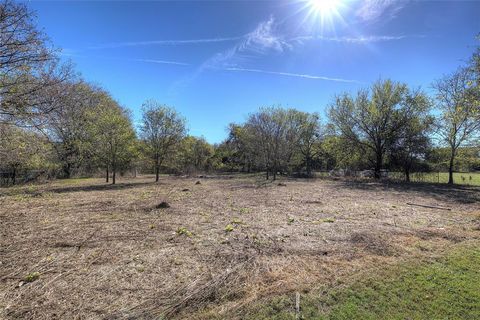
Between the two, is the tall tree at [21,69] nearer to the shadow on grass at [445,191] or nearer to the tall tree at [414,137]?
the shadow on grass at [445,191]

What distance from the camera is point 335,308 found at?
9.33 ft

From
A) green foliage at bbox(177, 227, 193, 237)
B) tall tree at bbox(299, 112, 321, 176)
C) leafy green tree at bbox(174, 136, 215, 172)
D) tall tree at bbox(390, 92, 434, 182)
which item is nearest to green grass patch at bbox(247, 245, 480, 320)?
green foliage at bbox(177, 227, 193, 237)

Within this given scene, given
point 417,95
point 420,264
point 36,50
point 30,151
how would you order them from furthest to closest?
1. point 417,95
2. point 30,151
3. point 36,50
4. point 420,264

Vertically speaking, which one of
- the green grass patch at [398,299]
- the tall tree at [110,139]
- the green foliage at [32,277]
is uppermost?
the tall tree at [110,139]

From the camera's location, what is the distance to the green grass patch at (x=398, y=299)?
2744 mm

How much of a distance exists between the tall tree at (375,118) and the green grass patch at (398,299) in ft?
74.9

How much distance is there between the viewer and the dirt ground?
9.99 ft

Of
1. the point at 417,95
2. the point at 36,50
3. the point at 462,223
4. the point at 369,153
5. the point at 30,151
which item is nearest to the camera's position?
the point at 462,223

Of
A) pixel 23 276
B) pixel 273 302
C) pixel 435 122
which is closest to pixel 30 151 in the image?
pixel 23 276

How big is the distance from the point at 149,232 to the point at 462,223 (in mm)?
7664

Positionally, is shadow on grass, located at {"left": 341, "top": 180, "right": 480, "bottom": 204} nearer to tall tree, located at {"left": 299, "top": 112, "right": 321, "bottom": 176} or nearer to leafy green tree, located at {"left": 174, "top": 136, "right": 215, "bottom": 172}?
tall tree, located at {"left": 299, "top": 112, "right": 321, "bottom": 176}

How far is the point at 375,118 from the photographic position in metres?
23.8

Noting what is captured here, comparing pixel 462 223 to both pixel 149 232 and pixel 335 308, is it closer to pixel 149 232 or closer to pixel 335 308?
pixel 335 308

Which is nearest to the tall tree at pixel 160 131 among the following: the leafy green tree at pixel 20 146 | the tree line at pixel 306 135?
the tree line at pixel 306 135
